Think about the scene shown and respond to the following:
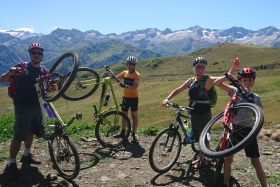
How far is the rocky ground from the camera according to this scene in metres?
11.0

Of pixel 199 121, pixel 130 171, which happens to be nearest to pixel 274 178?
pixel 199 121

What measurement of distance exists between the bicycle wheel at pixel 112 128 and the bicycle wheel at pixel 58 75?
3.14 m

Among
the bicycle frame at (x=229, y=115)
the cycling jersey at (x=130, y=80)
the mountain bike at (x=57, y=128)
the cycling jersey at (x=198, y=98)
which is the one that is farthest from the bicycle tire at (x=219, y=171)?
the cycling jersey at (x=130, y=80)

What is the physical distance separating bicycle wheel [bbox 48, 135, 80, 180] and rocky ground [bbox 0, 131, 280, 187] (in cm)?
28

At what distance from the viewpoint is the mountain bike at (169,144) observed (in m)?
11.7

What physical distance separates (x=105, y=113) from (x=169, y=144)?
346cm

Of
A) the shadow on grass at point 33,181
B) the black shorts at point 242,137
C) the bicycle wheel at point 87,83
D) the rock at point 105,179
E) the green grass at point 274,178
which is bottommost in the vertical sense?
the green grass at point 274,178

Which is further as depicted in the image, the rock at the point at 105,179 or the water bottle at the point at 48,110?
the water bottle at the point at 48,110

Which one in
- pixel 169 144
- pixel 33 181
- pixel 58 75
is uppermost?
pixel 58 75

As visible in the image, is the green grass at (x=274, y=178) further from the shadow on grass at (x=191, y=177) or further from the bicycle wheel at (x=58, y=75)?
the bicycle wheel at (x=58, y=75)

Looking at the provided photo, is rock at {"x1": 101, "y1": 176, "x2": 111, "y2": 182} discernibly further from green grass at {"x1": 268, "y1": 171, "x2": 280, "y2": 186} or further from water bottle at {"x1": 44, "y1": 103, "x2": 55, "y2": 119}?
green grass at {"x1": 268, "y1": 171, "x2": 280, "y2": 186}

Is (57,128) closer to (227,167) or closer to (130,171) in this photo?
(130,171)

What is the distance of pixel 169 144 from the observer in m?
12.0

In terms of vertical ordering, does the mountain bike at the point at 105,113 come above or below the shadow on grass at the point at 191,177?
above
